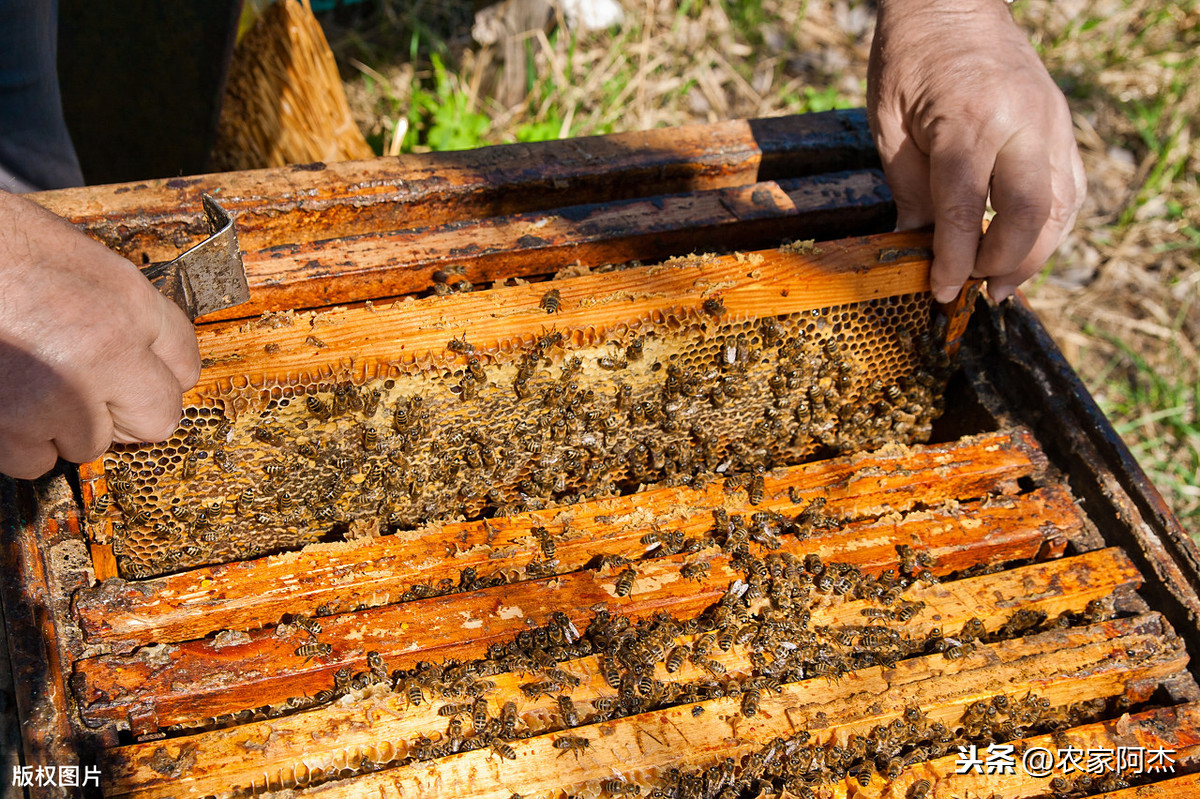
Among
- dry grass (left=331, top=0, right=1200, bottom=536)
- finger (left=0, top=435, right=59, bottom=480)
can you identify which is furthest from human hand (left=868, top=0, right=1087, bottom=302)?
dry grass (left=331, top=0, right=1200, bottom=536)

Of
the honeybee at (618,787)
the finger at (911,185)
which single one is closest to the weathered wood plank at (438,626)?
the honeybee at (618,787)

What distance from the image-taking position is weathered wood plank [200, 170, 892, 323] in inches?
100

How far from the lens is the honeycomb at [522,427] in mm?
2414

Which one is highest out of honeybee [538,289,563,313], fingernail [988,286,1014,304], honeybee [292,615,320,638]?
honeybee [538,289,563,313]

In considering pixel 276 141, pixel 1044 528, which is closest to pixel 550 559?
pixel 1044 528

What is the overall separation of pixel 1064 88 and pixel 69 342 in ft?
23.3

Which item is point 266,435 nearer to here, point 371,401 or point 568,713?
point 371,401

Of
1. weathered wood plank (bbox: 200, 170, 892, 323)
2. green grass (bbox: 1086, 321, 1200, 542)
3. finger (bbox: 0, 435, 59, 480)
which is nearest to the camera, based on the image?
finger (bbox: 0, 435, 59, 480)

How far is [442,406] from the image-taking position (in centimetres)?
254

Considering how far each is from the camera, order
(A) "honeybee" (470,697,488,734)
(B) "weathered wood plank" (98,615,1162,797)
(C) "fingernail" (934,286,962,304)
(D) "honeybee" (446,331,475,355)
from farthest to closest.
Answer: (C) "fingernail" (934,286,962,304) < (D) "honeybee" (446,331,475,355) < (A) "honeybee" (470,697,488,734) < (B) "weathered wood plank" (98,615,1162,797)

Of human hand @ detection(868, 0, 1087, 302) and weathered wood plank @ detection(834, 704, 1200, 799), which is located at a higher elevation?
human hand @ detection(868, 0, 1087, 302)

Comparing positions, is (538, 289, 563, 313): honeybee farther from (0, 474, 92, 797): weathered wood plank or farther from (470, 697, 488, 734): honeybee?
(0, 474, 92, 797): weathered wood plank

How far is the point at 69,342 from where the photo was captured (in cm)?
184

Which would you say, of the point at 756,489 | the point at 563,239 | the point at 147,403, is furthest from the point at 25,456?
the point at 756,489
